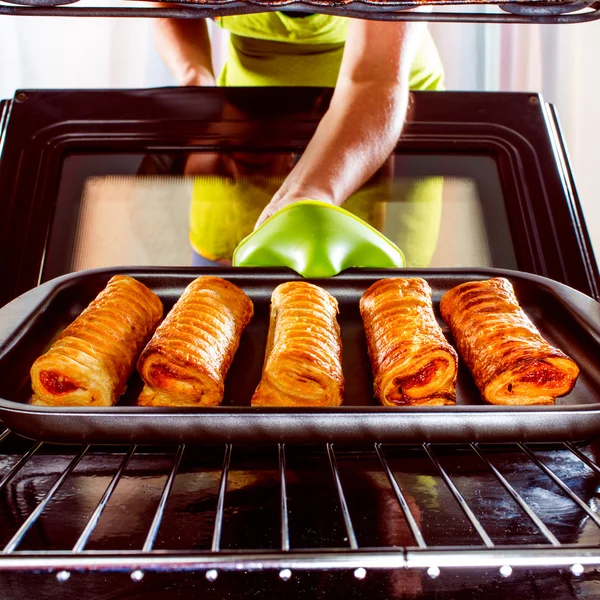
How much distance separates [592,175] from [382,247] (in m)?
3.33

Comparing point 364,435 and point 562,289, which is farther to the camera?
point 562,289

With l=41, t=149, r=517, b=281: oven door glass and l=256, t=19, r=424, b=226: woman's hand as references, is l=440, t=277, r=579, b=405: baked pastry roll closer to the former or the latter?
l=41, t=149, r=517, b=281: oven door glass

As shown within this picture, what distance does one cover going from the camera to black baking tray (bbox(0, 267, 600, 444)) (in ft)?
4.14

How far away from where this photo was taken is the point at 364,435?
1.27m

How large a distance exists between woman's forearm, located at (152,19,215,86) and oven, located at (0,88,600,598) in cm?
90

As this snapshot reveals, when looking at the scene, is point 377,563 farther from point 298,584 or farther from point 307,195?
point 307,195

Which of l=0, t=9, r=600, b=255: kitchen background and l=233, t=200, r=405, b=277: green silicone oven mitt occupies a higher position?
l=0, t=9, r=600, b=255: kitchen background

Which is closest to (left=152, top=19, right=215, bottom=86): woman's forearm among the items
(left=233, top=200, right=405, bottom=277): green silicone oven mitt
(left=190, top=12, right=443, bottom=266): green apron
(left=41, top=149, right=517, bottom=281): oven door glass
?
(left=190, top=12, right=443, bottom=266): green apron

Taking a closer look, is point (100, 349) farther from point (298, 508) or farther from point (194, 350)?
point (298, 508)

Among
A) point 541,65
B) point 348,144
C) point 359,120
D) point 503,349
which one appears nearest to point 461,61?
point 541,65

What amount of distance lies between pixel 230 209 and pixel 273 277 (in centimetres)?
34

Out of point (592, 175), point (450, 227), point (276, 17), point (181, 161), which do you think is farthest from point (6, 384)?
point (592, 175)

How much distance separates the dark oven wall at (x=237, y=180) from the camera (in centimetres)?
203

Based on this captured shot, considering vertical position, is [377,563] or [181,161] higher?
[181,161]
